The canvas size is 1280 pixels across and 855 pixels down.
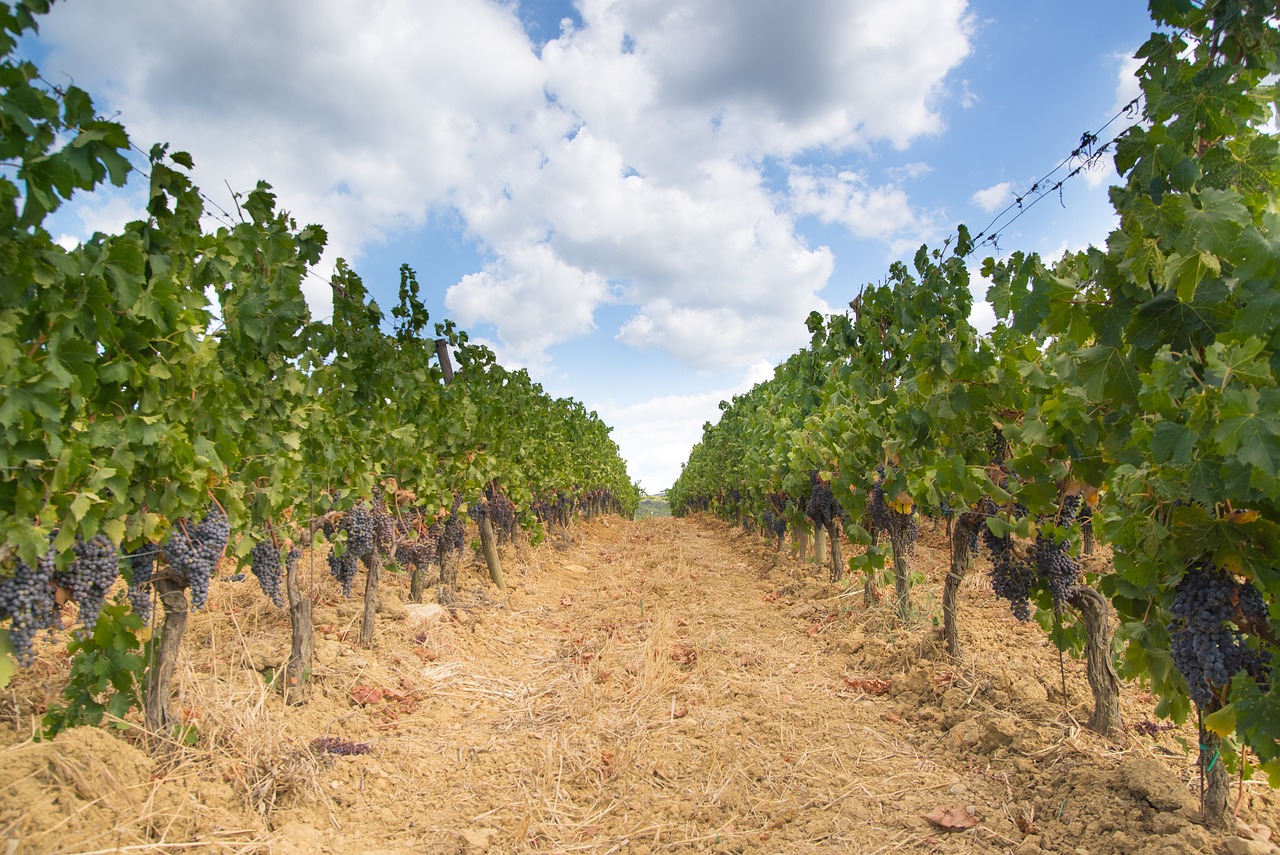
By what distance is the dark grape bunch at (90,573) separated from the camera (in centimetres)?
311

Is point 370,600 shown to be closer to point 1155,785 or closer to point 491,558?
point 491,558

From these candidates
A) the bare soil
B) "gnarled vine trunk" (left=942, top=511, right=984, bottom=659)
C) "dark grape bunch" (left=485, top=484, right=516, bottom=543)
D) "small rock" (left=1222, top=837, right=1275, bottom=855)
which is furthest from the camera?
"dark grape bunch" (left=485, top=484, right=516, bottom=543)

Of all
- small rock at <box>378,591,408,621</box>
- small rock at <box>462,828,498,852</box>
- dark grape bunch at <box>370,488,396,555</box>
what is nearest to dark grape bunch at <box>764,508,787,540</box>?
small rock at <box>378,591,408,621</box>

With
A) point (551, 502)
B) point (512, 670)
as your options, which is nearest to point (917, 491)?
point (512, 670)

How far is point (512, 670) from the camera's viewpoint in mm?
6840

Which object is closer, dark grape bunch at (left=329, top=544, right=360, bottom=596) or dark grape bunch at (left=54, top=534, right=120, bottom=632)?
dark grape bunch at (left=54, top=534, right=120, bottom=632)

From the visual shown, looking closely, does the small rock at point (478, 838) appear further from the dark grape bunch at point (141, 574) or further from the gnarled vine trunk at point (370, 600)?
the gnarled vine trunk at point (370, 600)

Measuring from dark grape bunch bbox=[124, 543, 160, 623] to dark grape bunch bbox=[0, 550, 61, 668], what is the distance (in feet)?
2.25

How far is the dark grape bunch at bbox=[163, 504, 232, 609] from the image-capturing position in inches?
144

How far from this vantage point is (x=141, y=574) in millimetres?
3725

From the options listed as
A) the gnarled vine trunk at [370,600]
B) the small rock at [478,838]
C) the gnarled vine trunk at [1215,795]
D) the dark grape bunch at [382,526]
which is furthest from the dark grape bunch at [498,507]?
the gnarled vine trunk at [1215,795]

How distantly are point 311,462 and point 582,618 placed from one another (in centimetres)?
453

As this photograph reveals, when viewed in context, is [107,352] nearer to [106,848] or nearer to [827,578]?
[106,848]

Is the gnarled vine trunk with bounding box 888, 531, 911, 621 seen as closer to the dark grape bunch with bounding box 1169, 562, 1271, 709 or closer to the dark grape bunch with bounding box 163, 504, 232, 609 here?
the dark grape bunch with bounding box 1169, 562, 1271, 709
